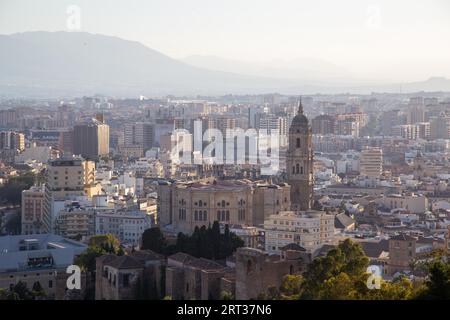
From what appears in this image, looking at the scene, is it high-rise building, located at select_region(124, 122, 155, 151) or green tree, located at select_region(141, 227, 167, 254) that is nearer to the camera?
green tree, located at select_region(141, 227, 167, 254)

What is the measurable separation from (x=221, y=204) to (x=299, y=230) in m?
3.14

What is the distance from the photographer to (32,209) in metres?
28.0


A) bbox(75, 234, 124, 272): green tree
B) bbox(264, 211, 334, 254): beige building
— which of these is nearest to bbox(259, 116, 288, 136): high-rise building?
bbox(264, 211, 334, 254): beige building

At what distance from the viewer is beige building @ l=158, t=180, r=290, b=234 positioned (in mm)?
23109

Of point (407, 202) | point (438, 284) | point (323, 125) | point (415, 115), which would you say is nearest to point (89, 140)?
point (323, 125)

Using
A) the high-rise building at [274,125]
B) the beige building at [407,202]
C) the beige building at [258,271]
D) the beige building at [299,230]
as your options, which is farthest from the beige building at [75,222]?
the high-rise building at [274,125]

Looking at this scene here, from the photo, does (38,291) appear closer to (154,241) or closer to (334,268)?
(154,241)

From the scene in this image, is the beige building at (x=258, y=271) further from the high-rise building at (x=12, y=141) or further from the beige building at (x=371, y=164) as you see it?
the high-rise building at (x=12, y=141)

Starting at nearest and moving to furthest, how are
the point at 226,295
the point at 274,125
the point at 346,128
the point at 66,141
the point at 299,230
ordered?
the point at 226,295, the point at 299,230, the point at 66,141, the point at 274,125, the point at 346,128

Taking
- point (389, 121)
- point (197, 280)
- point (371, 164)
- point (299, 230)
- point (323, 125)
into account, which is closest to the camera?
point (197, 280)

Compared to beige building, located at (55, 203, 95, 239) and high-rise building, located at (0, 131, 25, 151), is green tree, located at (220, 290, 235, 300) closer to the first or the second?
beige building, located at (55, 203, 95, 239)

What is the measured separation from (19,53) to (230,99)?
42.2 metres

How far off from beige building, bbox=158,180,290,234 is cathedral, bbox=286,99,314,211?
2.60 ft
